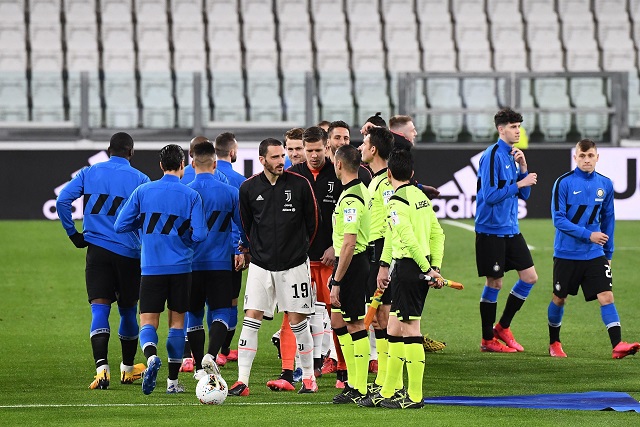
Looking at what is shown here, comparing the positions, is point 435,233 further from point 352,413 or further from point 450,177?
point 450,177

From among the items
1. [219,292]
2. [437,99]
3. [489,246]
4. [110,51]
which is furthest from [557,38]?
[219,292]

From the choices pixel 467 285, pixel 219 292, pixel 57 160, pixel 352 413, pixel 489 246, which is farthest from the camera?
pixel 57 160

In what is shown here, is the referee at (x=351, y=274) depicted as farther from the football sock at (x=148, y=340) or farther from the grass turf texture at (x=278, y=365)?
the football sock at (x=148, y=340)

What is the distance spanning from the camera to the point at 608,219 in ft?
35.9

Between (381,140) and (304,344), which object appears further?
(304,344)

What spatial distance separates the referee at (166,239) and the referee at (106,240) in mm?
550

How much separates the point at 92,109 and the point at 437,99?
20.5 ft

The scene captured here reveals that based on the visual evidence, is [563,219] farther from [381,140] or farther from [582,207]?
[381,140]

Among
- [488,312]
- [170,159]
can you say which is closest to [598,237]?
[488,312]

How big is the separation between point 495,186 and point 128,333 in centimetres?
378

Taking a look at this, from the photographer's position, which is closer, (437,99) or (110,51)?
(437,99)

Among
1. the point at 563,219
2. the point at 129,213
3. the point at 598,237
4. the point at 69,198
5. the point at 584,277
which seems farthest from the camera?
the point at 584,277

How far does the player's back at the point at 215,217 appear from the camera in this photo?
30.5 ft

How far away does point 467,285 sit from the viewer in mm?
15883
